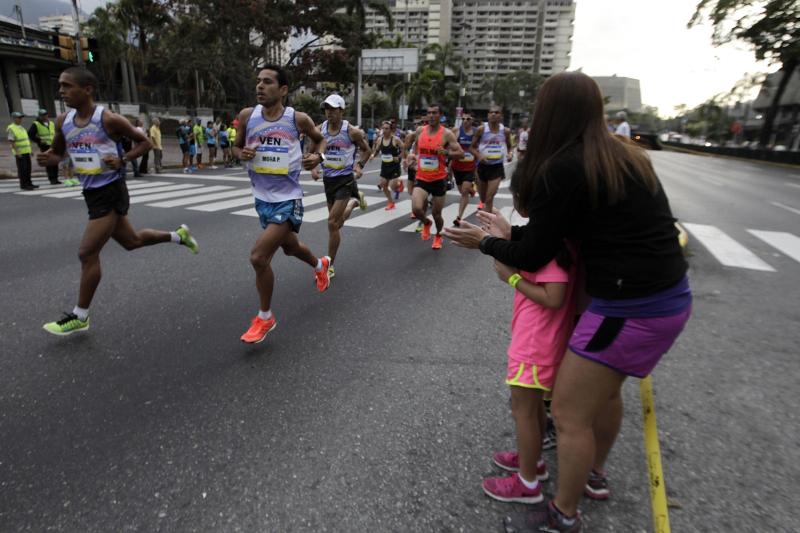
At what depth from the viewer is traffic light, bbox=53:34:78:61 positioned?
14541 millimetres

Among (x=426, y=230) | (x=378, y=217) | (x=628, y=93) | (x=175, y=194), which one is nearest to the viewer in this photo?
(x=426, y=230)

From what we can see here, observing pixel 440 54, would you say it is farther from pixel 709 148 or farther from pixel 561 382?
pixel 561 382

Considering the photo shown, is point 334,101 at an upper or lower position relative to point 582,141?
upper

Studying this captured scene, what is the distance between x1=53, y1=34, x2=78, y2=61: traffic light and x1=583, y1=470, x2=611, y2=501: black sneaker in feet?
58.3

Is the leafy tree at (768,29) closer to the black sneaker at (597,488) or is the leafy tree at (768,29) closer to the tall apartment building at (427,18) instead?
the black sneaker at (597,488)

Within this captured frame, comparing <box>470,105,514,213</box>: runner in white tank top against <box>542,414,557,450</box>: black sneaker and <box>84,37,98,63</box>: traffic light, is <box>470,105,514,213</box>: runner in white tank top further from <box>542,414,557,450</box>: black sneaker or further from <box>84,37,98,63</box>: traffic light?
<box>84,37,98,63</box>: traffic light

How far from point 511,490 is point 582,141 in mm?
1535

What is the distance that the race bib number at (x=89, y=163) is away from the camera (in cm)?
400

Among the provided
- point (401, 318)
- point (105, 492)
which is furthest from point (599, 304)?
point (401, 318)

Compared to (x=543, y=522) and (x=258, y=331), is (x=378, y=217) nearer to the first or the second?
(x=258, y=331)

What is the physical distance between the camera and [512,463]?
2.46 meters

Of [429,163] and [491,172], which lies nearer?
[429,163]

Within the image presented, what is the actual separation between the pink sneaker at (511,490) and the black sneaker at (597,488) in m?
0.23

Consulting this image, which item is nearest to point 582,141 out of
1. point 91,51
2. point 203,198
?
point 203,198
